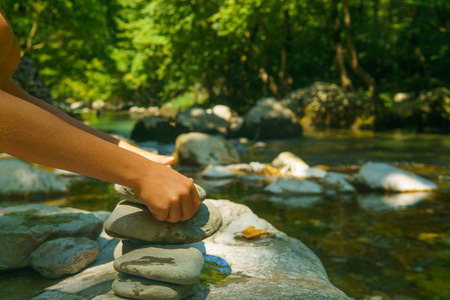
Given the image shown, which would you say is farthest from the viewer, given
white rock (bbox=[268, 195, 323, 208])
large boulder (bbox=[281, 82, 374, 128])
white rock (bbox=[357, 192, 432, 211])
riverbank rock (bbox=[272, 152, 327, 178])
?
large boulder (bbox=[281, 82, 374, 128])

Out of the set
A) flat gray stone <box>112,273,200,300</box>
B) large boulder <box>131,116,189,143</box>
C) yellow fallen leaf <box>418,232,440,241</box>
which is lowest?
large boulder <box>131,116,189,143</box>

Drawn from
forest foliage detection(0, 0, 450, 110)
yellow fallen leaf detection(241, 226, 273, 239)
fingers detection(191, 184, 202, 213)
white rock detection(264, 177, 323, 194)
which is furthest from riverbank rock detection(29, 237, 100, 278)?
forest foliage detection(0, 0, 450, 110)

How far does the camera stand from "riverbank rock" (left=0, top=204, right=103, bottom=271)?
97.3 inches

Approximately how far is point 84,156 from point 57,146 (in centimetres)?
10

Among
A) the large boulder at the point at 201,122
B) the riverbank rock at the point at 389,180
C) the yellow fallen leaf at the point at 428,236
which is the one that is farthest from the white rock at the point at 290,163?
the large boulder at the point at 201,122

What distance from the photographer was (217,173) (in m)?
8.36

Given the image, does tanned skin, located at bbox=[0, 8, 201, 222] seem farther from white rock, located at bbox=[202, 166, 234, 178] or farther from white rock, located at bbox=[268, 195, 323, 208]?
white rock, located at bbox=[202, 166, 234, 178]

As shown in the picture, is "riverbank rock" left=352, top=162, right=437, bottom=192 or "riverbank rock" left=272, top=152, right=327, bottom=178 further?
"riverbank rock" left=272, top=152, right=327, bottom=178

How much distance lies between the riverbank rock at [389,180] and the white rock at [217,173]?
2507mm

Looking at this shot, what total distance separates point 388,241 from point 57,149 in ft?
13.1

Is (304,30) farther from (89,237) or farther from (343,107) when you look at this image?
(89,237)

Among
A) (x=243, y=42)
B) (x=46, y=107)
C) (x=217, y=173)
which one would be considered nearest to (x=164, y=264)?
(x=46, y=107)

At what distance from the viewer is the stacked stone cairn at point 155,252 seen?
5.78ft

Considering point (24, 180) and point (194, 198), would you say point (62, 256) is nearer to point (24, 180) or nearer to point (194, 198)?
point (194, 198)
